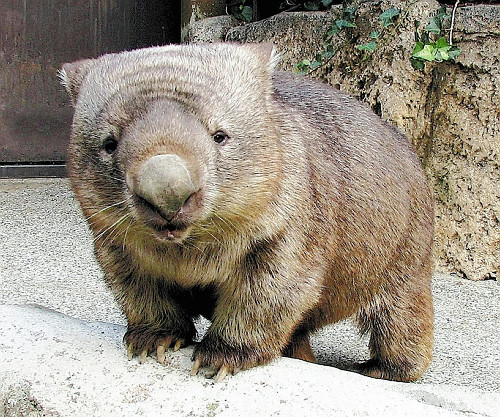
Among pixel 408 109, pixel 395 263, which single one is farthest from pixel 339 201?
pixel 408 109

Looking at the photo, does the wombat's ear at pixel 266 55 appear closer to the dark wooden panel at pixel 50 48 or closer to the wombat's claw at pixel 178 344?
the wombat's claw at pixel 178 344

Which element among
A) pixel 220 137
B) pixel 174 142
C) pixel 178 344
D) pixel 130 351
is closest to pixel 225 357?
pixel 178 344

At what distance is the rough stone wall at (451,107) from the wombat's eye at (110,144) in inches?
132

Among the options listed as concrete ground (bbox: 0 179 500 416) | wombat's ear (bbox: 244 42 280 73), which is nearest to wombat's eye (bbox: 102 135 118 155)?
wombat's ear (bbox: 244 42 280 73)

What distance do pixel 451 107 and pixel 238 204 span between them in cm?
334

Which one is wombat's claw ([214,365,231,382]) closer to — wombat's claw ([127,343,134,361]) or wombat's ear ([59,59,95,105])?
wombat's claw ([127,343,134,361])

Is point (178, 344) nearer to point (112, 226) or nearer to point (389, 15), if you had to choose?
point (112, 226)

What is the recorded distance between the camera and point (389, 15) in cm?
564

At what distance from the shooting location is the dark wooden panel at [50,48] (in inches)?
340

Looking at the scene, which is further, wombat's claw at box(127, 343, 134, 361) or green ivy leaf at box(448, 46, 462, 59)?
green ivy leaf at box(448, 46, 462, 59)

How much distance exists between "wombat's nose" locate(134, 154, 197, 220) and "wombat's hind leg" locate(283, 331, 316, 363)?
62.1 inches

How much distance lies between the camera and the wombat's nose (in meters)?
2.38

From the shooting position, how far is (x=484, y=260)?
19.0ft

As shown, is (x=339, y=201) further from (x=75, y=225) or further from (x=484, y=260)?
(x=75, y=225)
